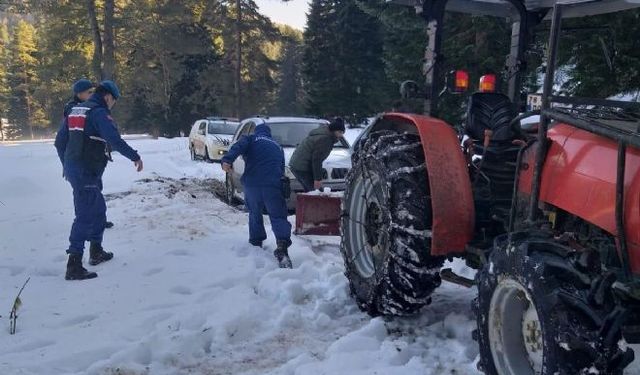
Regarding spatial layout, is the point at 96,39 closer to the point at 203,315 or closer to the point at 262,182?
the point at 262,182

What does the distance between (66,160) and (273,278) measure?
2263 millimetres

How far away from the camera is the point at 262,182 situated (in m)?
6.17

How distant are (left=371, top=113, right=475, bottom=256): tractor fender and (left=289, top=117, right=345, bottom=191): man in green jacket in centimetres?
384

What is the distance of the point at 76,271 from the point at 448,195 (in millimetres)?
3411

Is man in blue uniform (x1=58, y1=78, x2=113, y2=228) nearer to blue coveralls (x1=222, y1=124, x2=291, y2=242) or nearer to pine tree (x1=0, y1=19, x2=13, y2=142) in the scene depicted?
blue coveralls (x1=222, y1=124, x2=291, y2=242)

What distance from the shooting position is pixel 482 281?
112 inches

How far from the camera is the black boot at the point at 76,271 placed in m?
5.11

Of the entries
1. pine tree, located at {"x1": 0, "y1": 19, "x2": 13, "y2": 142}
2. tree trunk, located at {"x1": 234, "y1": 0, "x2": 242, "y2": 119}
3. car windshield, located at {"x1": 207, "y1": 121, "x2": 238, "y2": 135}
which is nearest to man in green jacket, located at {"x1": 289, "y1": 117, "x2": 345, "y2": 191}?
car windshield, located at {"x1": 207, "y1": 121, "x2": 238, "y2": 135}

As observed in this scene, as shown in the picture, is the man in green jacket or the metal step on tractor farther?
the man in green jacket

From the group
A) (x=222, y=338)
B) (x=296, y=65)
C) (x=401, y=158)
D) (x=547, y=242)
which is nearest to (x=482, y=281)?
(x=547, y=242)

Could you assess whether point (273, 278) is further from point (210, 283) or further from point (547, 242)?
point (547, 242)

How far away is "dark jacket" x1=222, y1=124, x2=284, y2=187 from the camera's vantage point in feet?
20.2

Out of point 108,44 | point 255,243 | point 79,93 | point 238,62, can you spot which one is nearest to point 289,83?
point 238,62

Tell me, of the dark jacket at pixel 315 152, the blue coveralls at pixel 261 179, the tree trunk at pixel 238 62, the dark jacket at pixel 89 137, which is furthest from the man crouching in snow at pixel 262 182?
the tree trunk at pixel 238 62
